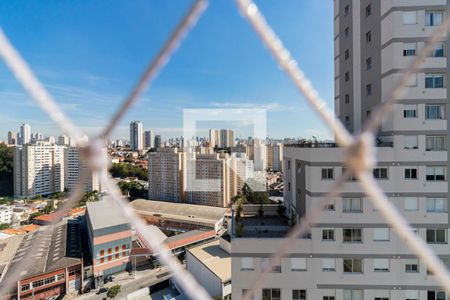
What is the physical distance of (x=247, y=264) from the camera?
118 inches

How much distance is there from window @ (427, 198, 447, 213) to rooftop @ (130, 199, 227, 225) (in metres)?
8.95

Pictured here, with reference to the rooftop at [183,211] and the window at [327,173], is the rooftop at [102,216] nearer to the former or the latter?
the rooftop at [183,211]

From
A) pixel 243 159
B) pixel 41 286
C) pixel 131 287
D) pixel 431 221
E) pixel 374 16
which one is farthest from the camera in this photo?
pixel 243 159

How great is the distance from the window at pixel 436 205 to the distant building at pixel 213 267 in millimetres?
4736

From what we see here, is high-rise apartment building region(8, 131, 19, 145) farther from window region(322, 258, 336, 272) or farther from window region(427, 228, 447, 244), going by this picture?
window region(427, 228, 447, 244)

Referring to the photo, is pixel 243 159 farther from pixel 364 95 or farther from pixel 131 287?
pixel 364 95

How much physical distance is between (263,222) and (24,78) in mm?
3623

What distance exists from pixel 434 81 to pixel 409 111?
446 mm

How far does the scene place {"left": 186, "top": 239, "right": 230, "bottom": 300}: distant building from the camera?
6242mm

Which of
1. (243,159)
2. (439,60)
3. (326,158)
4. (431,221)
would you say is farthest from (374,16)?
(243,159)

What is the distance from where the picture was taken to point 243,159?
399 inches

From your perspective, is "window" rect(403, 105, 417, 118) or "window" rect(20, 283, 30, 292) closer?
"window" rect(403, 105, 417, 118)

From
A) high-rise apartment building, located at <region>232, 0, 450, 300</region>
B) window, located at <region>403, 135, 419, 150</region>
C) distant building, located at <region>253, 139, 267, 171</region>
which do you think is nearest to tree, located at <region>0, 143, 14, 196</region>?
Answer: distant building, located at <region>253, 139, 267, 171</region>

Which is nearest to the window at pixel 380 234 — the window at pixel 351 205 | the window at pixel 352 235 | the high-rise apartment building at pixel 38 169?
the window at pixel 352 235
